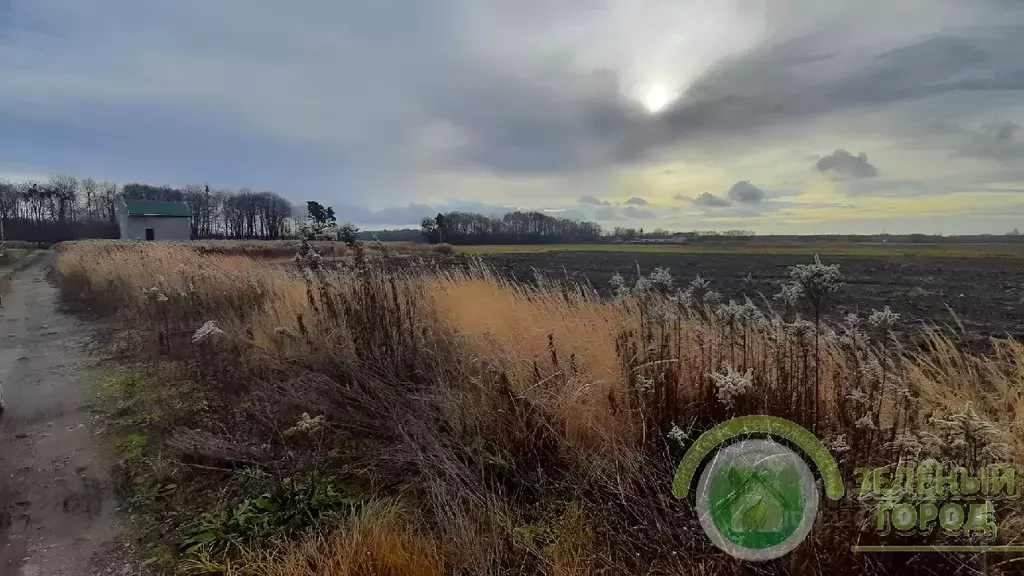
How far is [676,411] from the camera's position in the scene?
3.14 m

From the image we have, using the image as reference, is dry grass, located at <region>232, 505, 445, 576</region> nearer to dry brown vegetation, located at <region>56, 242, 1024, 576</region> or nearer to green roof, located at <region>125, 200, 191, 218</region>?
dry brown vegetation, located at <region>56, 242, 1024, 576</region>

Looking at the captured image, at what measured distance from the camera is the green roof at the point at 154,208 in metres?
52.1

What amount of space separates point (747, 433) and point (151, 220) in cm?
6440

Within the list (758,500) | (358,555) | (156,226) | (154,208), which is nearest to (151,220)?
(156,226)

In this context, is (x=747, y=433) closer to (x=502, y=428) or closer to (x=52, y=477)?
(x=502, y=428)

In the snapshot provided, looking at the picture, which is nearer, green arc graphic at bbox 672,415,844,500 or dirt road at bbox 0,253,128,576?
green arc graphic at bbox 672,415,844,500

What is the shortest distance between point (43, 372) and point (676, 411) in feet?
24.2

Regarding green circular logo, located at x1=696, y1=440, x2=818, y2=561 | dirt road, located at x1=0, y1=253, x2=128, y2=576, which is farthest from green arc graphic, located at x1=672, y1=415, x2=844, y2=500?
dirt road, located at x1=0, y1=253, x2=128, y2=576

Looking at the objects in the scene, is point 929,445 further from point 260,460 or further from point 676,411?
point 260,460

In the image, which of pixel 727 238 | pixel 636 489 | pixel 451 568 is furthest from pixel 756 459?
pixel 727 238

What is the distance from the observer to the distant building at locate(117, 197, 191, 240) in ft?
170

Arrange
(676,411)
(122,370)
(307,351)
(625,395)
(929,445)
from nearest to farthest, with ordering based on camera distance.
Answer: (929,445) < (676,411) < (625,395) < (307,351) < (122,370)

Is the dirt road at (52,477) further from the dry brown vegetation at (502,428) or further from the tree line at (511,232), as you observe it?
the tree line at (511,232)

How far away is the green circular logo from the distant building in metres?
62.7
